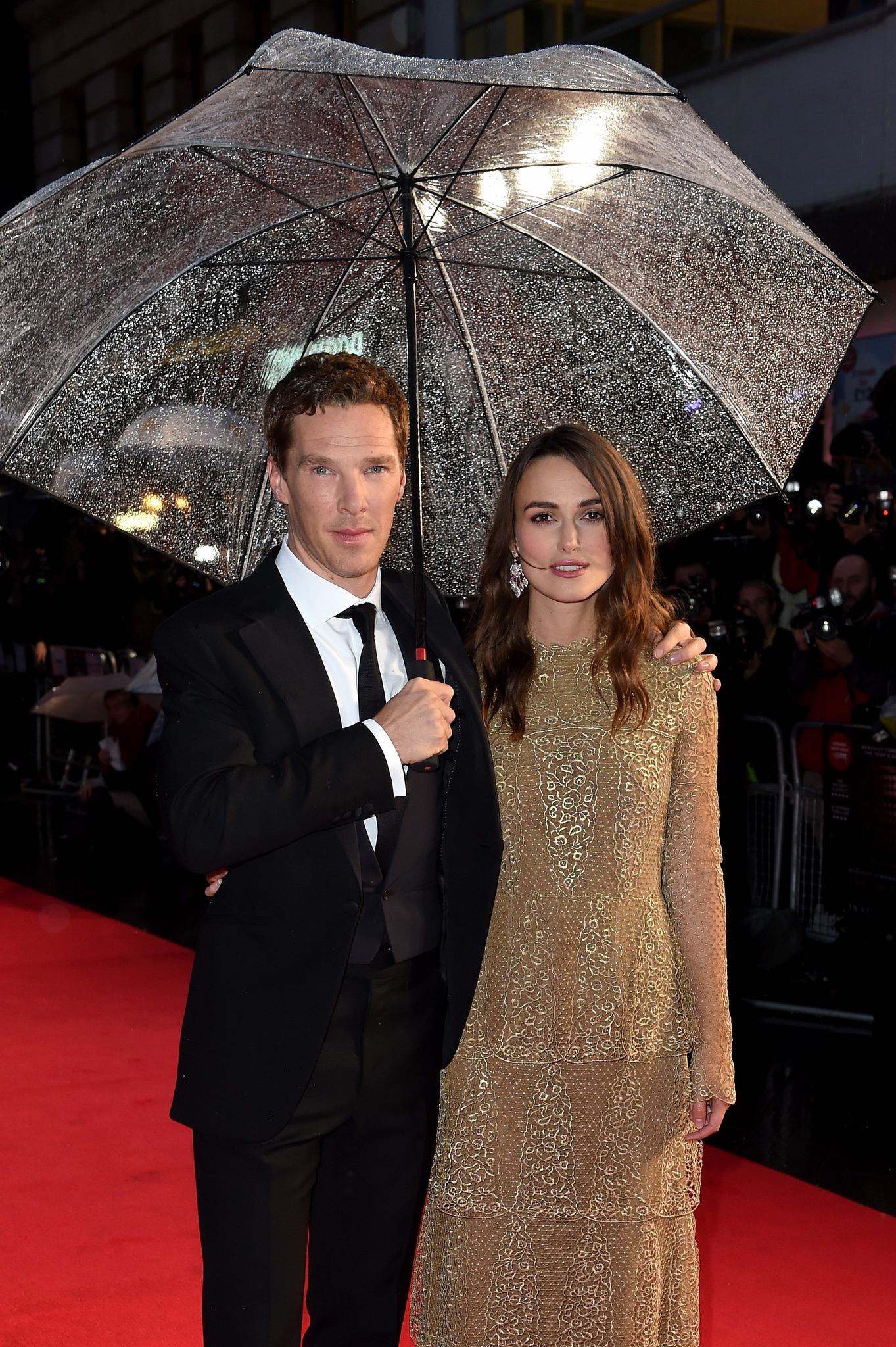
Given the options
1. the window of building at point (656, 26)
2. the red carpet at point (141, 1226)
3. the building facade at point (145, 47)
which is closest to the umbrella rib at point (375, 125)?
the red carpet at point (141, 1226)

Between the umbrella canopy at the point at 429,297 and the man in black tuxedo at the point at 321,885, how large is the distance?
49cm

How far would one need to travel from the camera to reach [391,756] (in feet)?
6.89

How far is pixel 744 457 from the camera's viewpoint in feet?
10.2

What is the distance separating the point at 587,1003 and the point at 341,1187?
0.57m

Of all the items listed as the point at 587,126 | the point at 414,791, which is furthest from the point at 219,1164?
the point at 587,126

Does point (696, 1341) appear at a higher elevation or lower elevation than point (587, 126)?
lower

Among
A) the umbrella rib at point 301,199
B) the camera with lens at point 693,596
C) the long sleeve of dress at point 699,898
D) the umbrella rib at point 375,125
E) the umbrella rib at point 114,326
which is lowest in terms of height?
the long sleeve of dress at point 699,898

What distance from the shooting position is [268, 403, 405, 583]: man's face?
226cm

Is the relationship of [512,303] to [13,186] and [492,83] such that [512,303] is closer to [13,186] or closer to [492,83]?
[492,83]

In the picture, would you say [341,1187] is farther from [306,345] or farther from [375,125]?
[375,125]

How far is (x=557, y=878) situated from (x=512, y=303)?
130 centimetres

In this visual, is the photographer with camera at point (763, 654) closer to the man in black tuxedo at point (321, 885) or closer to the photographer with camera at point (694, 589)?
the photographer with camera at point (694, 589)

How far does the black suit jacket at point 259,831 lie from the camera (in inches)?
79.7

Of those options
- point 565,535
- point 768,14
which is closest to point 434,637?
point 565,535
